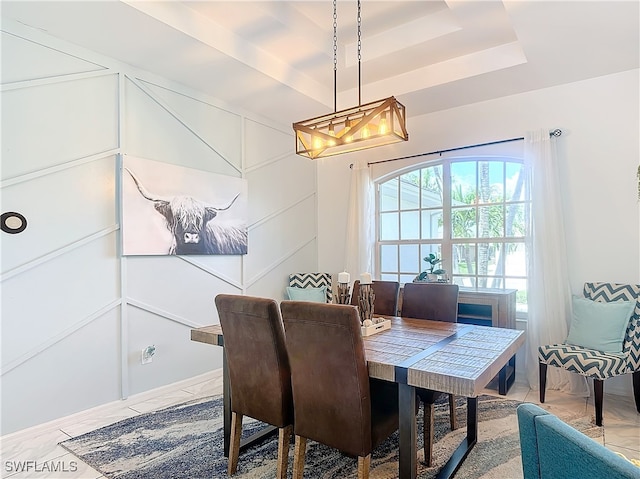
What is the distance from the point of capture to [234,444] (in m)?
2.12

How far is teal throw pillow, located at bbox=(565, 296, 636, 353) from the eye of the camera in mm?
2996

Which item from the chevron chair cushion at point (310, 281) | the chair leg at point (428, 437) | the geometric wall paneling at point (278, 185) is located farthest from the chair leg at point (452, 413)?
the geometric wall paneling at point (278, 185)

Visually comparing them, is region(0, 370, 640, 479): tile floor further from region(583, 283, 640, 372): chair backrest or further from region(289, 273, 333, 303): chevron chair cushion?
region(289, 273, 333, 303): chevron chair cushion

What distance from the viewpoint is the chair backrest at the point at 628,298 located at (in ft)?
9.57

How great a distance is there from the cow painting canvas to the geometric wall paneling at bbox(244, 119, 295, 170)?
1.21 ft

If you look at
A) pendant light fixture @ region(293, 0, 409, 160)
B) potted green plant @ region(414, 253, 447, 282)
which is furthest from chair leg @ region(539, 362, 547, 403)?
pendant light fixture @ region(293, 0, 409, 160)

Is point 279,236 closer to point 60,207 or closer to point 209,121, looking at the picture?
point 209,121

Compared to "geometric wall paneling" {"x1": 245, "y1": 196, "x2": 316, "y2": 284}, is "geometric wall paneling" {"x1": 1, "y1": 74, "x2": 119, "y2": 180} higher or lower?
"geometric wall paneling" {"x1": 1, "y1": 74, "x2": 119, "y2": 180}

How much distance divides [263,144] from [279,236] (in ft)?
3.59

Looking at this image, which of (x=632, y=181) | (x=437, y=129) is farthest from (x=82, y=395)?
(x=632, y=181)

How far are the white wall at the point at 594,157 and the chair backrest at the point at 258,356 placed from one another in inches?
118

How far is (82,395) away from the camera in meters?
2.89

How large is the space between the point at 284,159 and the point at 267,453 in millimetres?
3337

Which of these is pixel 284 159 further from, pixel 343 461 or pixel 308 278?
pixel 343 461
